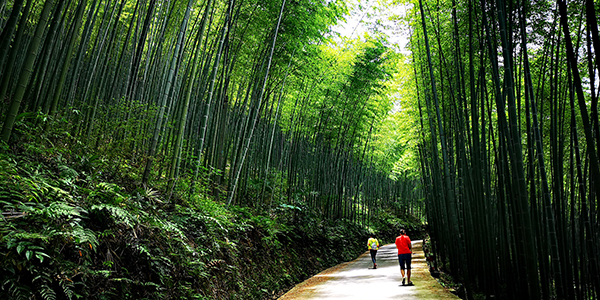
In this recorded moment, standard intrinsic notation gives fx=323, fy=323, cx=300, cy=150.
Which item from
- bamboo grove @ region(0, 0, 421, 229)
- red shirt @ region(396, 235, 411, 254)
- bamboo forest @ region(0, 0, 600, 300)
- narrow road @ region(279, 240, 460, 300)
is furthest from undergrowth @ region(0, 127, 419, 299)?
red shirt @ region(396, 235, 411, 254)

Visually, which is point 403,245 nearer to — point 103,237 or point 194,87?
point 103,237

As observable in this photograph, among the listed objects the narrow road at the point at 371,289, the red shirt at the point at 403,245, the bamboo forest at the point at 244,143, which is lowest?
the narrow road at the point at 371,289

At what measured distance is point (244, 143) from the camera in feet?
19.8

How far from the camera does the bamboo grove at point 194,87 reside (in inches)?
121

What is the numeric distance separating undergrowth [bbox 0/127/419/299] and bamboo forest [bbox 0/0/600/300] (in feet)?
0.05

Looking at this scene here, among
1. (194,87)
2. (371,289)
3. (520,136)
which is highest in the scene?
(194,87)

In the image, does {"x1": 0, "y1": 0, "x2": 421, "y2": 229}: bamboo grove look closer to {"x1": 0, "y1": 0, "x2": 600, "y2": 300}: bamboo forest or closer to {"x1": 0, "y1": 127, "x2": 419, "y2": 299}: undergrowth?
{"x1": 0, "y1": 0, "x2": 600, "y2": 300}: bamboo forest

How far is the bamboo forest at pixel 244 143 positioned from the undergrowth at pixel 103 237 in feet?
0.05

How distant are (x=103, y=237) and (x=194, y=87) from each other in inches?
162

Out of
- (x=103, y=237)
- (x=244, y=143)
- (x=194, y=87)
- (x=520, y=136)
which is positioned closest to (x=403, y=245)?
(x=520, y=136)

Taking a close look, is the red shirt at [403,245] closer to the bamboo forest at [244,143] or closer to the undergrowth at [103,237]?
the bamboo forest at [244,143]

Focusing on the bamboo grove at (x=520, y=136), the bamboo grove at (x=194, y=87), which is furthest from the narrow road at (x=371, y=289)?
the bamboo grove at (x=194, y=87)

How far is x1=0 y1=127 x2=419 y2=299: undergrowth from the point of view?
171 centimetres

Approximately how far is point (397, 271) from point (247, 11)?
5.53m
